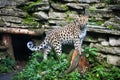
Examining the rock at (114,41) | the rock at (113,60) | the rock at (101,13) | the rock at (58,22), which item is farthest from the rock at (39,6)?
the rock at (113,60)

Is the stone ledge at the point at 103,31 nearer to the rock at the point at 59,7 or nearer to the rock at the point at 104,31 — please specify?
the rock at the point at 104,31

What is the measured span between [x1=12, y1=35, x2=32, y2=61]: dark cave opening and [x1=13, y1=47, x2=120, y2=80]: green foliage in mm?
3388

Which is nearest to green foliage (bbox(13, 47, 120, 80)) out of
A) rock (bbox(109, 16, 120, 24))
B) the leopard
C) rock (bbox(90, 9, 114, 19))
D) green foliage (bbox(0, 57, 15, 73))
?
the leopard

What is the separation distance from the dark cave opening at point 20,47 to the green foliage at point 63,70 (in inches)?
133

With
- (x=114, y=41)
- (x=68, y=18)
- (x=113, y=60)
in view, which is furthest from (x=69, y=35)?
(x=113, y=60)

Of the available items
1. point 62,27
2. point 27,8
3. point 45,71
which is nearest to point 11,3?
point 27,8

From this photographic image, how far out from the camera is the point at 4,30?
16.5 meters

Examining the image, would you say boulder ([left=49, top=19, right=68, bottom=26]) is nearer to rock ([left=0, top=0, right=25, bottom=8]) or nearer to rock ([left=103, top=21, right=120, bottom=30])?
rock ([left=0, top=0, right=25, bottom=8])

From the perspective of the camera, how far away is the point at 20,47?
1834 centimetres

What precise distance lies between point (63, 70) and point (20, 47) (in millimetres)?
5580

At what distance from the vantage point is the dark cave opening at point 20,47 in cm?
1803

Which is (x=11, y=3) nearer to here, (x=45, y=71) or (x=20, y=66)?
(x=20, y=66)

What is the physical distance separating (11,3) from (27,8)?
0.85 metres

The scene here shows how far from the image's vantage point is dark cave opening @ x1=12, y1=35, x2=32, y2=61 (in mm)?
18031
